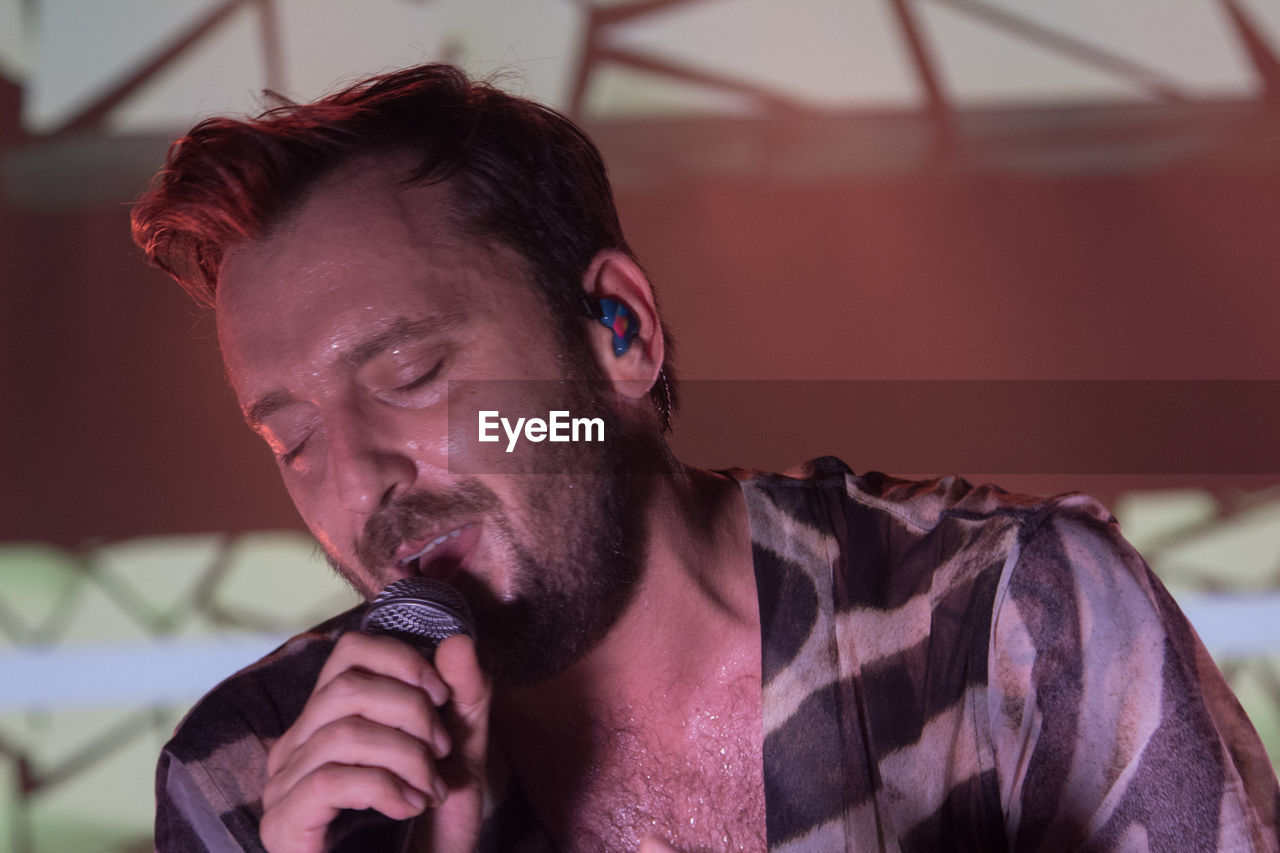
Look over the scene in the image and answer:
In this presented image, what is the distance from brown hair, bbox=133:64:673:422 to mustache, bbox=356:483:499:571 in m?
0.26

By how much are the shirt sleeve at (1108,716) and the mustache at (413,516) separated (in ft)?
1.89

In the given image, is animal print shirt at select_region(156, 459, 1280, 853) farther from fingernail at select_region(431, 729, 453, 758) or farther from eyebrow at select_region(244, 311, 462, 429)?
eyebrow at select_region(244, 311, 462, 429)

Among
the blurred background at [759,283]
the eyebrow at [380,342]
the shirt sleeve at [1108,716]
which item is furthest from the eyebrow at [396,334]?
the blurred background at [759,283]

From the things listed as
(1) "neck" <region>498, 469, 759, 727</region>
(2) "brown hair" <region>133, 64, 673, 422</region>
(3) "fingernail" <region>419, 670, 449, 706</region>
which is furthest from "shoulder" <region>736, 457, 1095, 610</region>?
(3) "fingernail" <region>419, 670, 449, 706</region>

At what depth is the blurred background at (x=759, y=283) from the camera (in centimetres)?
299

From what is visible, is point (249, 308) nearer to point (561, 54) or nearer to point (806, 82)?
point (561, 54)

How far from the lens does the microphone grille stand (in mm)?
912

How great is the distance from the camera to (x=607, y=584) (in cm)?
127

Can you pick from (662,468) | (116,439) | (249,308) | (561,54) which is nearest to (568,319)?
(662,468)

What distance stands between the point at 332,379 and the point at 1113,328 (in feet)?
8.91

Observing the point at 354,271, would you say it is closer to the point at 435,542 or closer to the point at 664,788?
the point at 435,542

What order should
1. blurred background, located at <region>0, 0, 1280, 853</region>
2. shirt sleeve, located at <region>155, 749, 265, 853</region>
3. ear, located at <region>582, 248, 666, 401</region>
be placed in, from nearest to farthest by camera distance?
1. shirt sleeve, located at <region>155, 749, 265, 853</region>
2. ear, located at <region>582, 248, 666, 401</region>
3. blurred background, located at <region>0, 0, 1280, 853</region>

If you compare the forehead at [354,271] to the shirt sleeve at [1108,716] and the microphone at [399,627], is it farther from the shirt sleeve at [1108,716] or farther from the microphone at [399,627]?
the shirt sleeve at [1108,716]

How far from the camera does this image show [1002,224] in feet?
10.6
